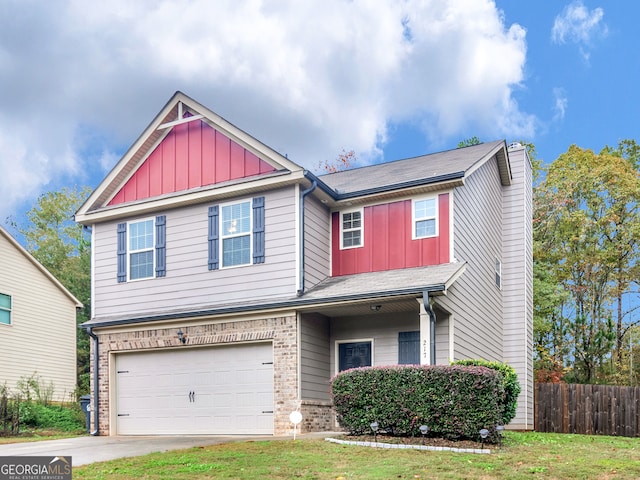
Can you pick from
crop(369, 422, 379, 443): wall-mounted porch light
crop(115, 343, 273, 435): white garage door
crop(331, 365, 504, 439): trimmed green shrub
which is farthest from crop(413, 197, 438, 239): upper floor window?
crop(369, 422, 379, 443): wall-mounted porch light

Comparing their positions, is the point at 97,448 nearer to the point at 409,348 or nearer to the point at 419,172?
the point at 409,348

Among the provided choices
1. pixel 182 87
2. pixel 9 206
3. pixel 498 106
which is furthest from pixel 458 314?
pixel 9 206

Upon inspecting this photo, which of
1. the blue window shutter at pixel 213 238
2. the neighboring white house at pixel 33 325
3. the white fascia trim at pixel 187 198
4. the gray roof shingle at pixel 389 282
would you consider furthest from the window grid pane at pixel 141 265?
the neighboring white house at pixel 33 325

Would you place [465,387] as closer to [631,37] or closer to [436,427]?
[436,427]

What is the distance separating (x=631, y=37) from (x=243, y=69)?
33284 millimetres

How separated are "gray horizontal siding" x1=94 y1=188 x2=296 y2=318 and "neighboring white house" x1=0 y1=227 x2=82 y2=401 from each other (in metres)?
7.80

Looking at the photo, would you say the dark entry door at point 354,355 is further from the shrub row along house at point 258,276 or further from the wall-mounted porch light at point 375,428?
the wall-mounted porch light at point 375,428

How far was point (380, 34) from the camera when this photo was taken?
89.8 ft

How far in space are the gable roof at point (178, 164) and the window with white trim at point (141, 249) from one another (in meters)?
0.60

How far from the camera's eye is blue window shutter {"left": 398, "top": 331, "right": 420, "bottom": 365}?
15.9 metres

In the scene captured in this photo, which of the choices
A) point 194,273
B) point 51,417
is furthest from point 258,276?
point 51,417

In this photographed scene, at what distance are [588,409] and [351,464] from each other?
12.4m

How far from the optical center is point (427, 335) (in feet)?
47.4

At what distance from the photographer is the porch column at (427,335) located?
1427cm
